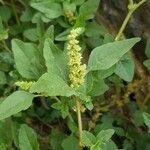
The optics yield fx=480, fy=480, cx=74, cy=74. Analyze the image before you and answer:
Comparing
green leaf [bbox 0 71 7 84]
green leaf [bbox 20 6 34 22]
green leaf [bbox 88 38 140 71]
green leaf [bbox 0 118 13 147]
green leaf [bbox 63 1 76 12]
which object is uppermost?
green leaf [bbox 63 1 76 12]

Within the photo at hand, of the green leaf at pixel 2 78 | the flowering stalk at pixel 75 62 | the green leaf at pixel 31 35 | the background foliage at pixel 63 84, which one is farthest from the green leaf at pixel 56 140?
the flowering stalk at pixel 75 62

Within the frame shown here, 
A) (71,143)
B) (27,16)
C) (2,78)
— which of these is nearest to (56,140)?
(71,143)

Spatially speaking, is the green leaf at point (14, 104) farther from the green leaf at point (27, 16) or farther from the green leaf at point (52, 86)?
the green leaf at point (27, 16)

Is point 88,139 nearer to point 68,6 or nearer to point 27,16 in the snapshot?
point 68,6

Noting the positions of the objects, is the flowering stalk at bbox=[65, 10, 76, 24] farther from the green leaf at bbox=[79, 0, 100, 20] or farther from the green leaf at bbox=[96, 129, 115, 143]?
the green leaf at bbox=[96, 129, 115, 143]

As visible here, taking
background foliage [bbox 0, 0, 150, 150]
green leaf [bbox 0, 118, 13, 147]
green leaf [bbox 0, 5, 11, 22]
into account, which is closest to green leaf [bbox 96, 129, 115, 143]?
background foliage [bbox 0, 0, 150, 150]

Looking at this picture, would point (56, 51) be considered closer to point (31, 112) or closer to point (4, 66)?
point (4, 66)
